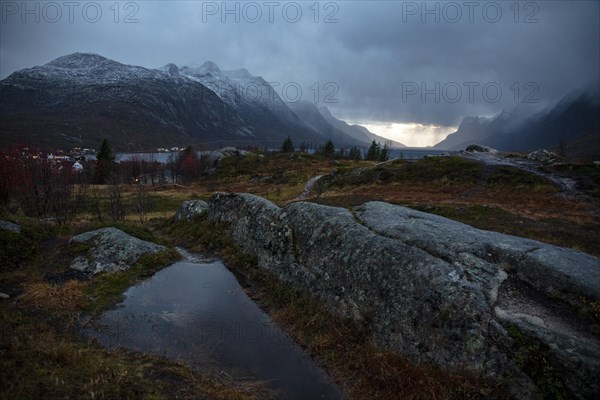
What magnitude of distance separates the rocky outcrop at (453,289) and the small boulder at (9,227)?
13911 mm

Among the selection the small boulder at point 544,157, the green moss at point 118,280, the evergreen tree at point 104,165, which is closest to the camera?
the green moss at point 118,280

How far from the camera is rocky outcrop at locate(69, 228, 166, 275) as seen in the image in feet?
48.5

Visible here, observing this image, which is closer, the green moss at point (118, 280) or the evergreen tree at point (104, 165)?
the green moss at point (118, 280)

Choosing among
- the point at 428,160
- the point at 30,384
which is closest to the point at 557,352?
the point at 30,384

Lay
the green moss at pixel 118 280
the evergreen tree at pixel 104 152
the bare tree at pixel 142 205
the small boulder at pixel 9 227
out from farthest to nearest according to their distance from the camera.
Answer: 1. the evergreen tree at pixel 104 152
2. the bare tree at pixel 142 205
3. the small boulder at pixel 9 227
4. the green moss at pixel 118 280

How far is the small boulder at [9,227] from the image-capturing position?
16.0 m

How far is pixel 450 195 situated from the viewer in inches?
1924

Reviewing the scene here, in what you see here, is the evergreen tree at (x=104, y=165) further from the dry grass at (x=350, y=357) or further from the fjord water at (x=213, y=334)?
the dry grass at (x=350, y=357)

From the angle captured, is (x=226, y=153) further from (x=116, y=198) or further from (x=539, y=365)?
(x=539, y=365)

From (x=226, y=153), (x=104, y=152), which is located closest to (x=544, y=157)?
(x=226, y=153)

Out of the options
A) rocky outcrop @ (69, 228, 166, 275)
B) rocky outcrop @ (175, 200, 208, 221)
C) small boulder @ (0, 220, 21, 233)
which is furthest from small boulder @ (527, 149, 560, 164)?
small boulder @ (0, 220, 21, 233)

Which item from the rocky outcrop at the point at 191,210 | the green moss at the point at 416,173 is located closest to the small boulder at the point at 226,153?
the green moss at the point at 416,173

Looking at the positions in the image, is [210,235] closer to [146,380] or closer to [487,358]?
[146,380]

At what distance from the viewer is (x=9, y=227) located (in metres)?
16.3
